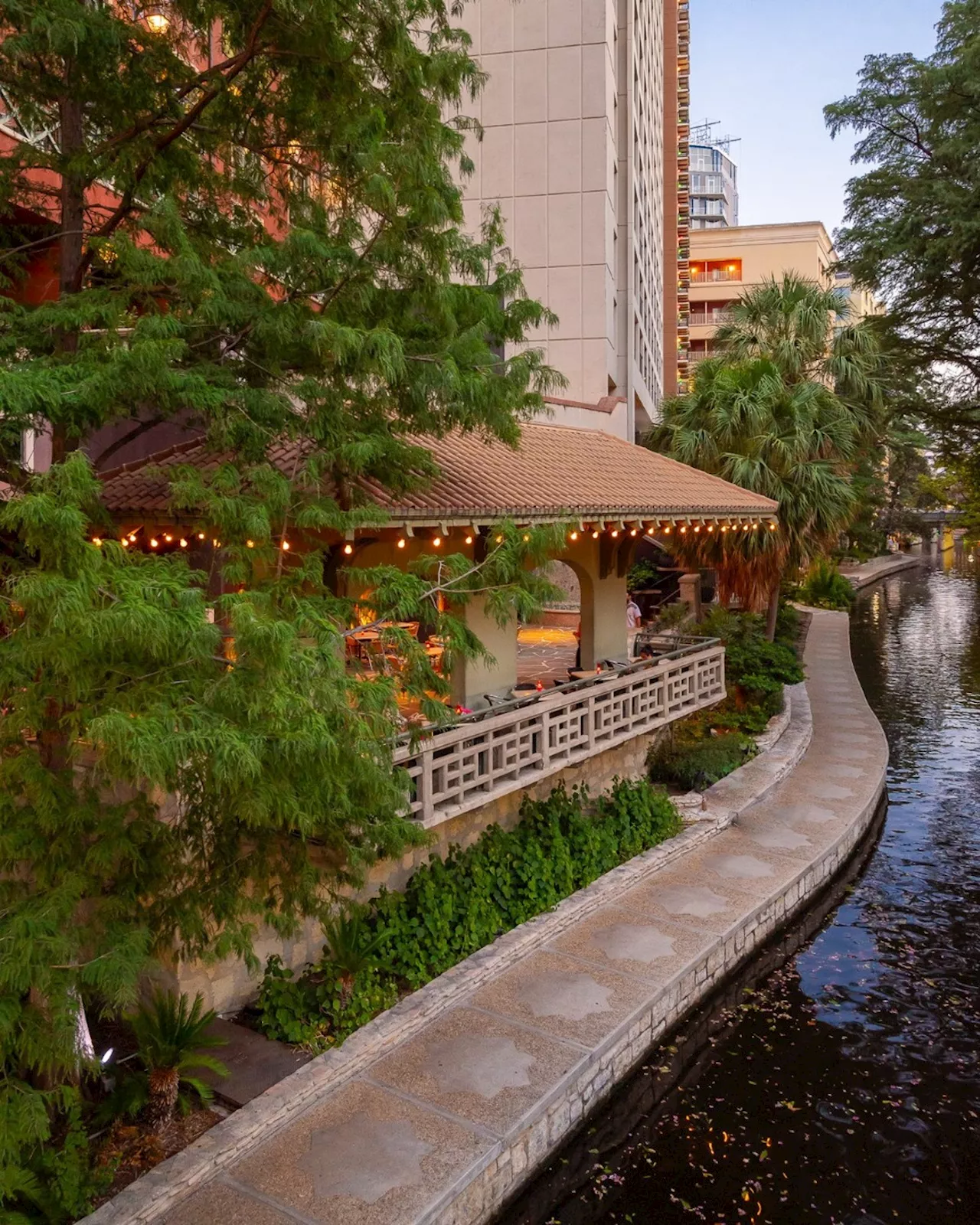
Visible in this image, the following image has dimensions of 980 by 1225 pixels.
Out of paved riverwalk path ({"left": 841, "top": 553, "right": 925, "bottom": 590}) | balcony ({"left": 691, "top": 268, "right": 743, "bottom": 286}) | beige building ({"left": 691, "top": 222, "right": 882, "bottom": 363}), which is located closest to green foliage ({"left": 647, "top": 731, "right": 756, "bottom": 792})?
paved riverwalk path ({"left": 841, "top": 553, "right": 925, "bottom": 590})

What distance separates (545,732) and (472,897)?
6.93ft

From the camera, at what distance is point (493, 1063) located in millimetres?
7953

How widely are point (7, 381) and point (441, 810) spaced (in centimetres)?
629

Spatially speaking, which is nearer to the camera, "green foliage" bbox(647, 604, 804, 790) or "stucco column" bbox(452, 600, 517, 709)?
"stucco column" bbox(452, 600, 517, 709)

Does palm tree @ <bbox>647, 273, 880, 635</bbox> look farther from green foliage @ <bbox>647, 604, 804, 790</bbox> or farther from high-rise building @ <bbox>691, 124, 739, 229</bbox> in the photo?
high-rise building @ <bbox>691, 124, 739, 229</bbox>

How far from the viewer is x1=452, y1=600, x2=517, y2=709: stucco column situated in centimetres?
1219

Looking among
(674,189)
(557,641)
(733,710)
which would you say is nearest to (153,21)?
(733,710)

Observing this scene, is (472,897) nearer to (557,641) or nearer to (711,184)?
(557,641)

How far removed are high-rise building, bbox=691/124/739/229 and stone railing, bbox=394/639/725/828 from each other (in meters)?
106

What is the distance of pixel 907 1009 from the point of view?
33.6 ft

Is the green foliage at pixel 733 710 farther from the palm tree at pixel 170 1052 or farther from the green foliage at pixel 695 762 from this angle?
the palm tree at pixel 170 1052

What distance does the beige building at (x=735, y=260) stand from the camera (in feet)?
221

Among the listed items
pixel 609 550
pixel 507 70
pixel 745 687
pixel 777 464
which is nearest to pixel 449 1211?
pixel 609 550

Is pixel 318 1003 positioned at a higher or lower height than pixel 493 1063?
higher
